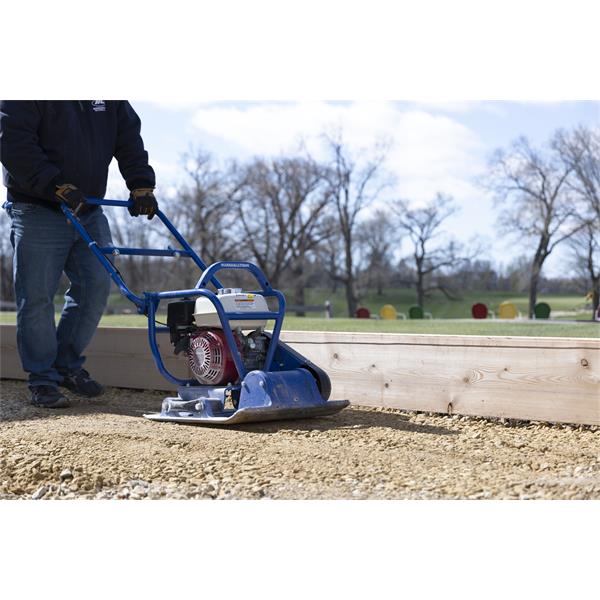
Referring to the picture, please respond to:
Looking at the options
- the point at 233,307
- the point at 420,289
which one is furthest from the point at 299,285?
the point at 233,307

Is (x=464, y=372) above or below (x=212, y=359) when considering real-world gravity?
below

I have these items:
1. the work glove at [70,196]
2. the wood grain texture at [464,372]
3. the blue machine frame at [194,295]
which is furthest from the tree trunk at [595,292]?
the work glove at [70,196]

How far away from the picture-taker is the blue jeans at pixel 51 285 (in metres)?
4.43

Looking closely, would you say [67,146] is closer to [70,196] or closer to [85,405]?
[70,196]

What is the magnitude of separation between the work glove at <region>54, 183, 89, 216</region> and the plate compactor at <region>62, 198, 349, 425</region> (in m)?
0.36

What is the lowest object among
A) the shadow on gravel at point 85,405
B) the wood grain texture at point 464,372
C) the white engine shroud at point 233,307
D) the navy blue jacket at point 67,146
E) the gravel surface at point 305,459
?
the gravel surface at point 305,459

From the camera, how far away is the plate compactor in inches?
144

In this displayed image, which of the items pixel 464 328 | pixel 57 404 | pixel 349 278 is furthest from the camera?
pixel 349 278

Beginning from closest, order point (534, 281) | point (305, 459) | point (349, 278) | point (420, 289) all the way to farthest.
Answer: point (305, 459) < point (534, 281) < point (349, 278) < point (420, 289)

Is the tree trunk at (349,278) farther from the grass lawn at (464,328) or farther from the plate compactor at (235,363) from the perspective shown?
the plate compactor at (235,363)

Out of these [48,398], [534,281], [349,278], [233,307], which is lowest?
[48,398]

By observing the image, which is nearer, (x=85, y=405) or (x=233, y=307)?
(x=233, y=307)

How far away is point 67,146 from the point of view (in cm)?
444

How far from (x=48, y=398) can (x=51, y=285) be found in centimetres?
64
